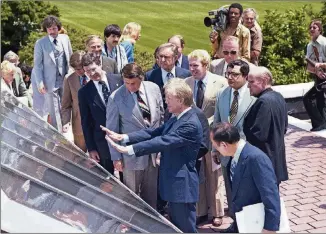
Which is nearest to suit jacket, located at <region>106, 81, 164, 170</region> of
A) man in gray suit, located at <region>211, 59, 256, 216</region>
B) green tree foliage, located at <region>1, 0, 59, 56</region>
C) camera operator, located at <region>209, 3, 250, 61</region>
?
man in gray suit, located at <region>211, 59, 256, 216</region>

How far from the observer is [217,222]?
23.4 feet

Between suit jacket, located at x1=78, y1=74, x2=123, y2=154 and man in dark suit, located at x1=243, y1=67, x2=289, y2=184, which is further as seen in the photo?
suit jacket, located at x1=78, y1=74, x2=123, y2=154

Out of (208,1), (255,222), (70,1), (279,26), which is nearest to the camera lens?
(255,222)

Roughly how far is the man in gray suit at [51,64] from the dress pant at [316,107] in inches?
155

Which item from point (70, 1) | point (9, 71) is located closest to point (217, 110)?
point (9, 71)

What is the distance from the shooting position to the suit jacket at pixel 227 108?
21.2 feet

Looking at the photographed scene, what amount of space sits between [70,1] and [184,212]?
2958 cm

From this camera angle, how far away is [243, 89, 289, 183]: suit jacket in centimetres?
627

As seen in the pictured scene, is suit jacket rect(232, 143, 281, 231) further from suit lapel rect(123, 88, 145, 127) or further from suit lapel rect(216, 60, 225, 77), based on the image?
suit lapel rect(216, 60, 225, 77)

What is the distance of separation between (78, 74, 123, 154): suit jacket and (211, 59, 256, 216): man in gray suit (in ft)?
4.12

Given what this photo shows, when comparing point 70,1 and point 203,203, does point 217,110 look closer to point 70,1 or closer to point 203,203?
point 203,203

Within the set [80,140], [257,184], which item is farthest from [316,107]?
[257,184]

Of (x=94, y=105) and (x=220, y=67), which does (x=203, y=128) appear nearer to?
(x=94, y=105)

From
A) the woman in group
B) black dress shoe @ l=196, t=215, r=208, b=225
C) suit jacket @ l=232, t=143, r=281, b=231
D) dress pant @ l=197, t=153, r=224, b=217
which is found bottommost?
black dress shoe @ l=196, t=215, r=208, b=225
